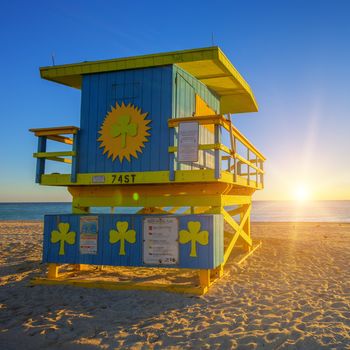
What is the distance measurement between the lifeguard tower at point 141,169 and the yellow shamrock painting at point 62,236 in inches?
0.8

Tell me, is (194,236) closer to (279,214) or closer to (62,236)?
(62,236)

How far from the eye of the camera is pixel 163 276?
8133 mm

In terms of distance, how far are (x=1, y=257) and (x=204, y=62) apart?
8.64 meters

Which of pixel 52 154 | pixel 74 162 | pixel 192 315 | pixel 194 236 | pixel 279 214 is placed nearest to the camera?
pixel 192 315

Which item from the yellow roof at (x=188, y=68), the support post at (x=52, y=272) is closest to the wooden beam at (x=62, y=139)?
the yellow roof at (x=188, y=68)

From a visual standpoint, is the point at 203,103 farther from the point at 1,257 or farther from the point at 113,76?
the point at 1,257

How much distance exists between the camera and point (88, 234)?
744 centimetres

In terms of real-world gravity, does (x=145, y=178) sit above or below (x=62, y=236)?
above

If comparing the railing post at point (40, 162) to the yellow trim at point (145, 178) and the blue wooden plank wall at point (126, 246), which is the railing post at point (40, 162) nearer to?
the yellow trim at point (145, 178)

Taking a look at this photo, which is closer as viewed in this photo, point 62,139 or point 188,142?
point 188,142

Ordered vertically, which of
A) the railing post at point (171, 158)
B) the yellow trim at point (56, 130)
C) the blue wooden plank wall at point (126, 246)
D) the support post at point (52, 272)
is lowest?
the support post at point (52, 272)

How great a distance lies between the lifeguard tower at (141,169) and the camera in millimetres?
6734

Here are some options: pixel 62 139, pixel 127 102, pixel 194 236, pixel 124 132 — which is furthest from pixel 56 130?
pixel 194 236

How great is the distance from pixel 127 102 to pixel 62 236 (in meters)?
3.25
